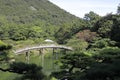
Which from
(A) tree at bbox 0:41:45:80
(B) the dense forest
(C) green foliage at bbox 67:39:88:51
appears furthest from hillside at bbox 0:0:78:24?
(A) tree at bbox 0:41:45:80

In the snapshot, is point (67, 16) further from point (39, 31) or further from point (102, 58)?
point (102, 58)

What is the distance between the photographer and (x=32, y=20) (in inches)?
4464

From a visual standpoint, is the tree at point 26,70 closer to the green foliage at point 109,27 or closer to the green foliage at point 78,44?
the green foliage at point 109,27

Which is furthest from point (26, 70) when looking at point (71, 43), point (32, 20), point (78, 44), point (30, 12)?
point (30, 12)

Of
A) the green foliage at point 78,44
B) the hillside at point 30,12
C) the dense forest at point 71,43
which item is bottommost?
the green foliage at point 78,44

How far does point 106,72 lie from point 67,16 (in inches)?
5004

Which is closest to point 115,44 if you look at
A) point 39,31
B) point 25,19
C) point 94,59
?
point 94,59

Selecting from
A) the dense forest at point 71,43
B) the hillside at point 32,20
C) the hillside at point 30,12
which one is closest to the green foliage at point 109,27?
the dense forest at point 71,43

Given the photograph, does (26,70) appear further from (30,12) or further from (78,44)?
(30,12)

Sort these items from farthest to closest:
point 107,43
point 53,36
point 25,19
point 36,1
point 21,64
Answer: point 36,1 < point 25,19 < point 53,36 < point 107,43 < point 21,64

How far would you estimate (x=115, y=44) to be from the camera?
3397 cm

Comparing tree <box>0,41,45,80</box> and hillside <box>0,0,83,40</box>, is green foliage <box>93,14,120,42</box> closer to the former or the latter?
hillside <box>0,0,83,40</box>

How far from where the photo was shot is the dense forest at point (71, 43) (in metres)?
11.5

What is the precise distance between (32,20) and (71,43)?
66.9m
